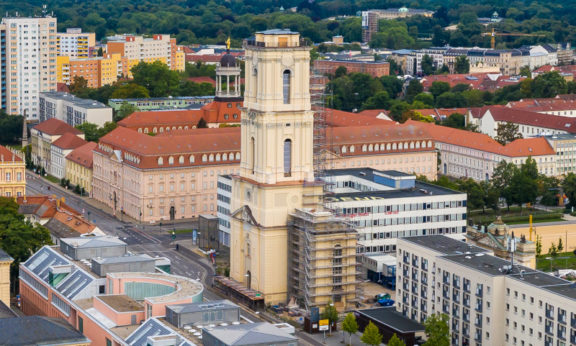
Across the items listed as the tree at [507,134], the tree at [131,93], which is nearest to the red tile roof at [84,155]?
the tree at [131,93]

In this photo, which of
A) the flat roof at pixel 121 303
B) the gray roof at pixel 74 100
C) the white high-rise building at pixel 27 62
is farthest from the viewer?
the white high-rise building at pixel 27 62

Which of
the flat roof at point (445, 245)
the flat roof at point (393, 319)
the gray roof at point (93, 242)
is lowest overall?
the flat roof at point (393, 319)

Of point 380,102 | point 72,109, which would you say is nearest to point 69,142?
point 72,109

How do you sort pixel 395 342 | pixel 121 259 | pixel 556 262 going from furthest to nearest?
pixel 556 262, pixel 121 259, pixel 395 342

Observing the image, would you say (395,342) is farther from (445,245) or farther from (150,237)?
(150,237)

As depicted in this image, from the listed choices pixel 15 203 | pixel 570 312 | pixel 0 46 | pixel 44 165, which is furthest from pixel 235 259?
pixel 0 46

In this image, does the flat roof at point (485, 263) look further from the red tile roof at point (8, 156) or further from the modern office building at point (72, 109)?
the modern office building at point (72, 109)
